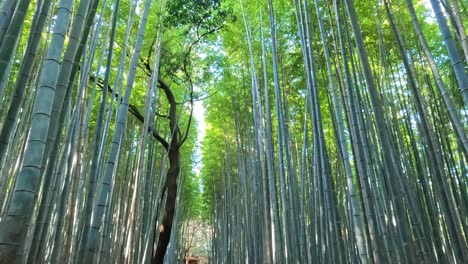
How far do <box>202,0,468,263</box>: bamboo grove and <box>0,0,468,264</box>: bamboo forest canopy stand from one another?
2cm

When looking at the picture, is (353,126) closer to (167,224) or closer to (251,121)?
(167,224)

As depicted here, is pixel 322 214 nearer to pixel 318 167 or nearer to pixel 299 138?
pixel 318 167

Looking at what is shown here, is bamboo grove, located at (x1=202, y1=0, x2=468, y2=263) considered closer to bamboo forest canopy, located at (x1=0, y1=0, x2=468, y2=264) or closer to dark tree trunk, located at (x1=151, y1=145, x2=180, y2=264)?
bamboo forest canopy, located at (x1=0, y1=0, x2=468, y2=264)

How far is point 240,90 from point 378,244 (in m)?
4.80

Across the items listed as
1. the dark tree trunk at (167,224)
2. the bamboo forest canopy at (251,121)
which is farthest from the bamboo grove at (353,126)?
the dark tree trunk at (167,224)

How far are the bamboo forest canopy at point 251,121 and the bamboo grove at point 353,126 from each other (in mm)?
23

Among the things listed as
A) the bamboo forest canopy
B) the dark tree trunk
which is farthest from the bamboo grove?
the dark tree trunk

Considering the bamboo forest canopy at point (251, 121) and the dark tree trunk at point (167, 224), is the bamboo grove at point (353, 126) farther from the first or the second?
the dark tree trunk at point (167, 224)

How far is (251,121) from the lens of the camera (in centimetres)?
743

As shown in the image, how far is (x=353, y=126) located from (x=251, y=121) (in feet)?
15.7

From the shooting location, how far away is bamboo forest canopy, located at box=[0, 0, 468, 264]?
1.81 m

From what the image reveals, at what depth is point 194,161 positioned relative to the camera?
1202cm

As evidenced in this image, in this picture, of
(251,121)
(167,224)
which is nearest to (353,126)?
(167,224)

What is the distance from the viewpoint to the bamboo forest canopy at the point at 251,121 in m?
1.81
